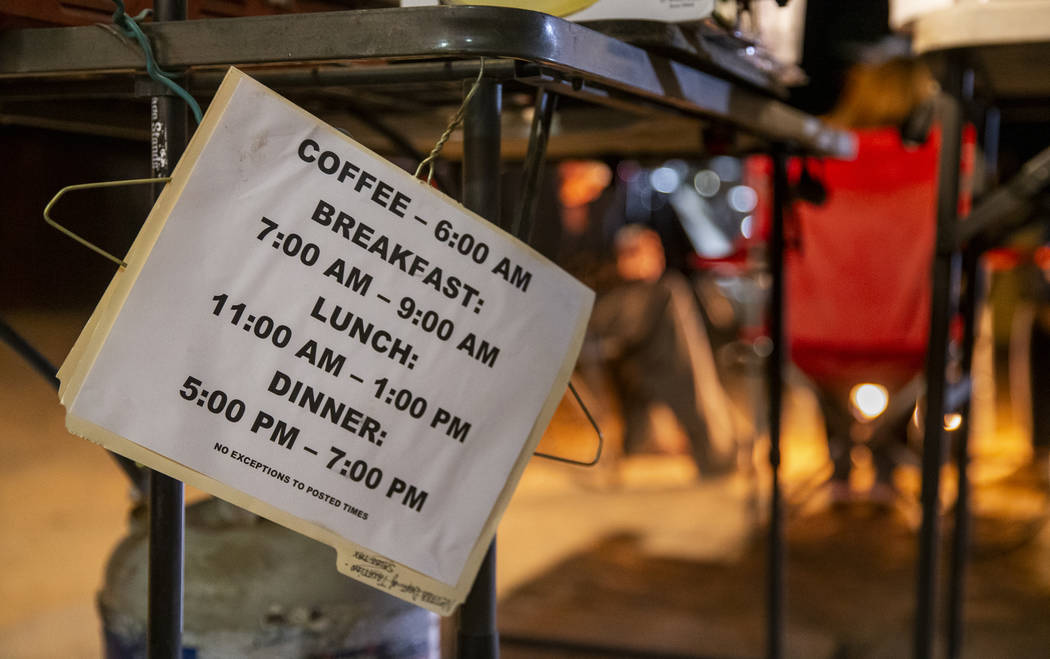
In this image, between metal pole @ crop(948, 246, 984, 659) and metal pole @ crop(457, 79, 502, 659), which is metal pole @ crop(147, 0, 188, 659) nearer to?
metal pole @ crop(457, 79, 502, 659)

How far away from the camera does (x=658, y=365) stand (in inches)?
186

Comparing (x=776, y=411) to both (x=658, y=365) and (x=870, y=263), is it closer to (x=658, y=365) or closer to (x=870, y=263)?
(x=870, y=263)

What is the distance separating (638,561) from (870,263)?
123cm

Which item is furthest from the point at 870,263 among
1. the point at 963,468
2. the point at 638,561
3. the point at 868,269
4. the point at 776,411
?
the point at 776,411

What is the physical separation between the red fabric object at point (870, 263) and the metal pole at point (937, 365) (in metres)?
1.37

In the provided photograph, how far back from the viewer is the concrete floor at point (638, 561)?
247 centimetres

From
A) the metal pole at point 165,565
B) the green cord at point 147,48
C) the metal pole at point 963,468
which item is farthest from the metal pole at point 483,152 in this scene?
the metal pole at point 963,468

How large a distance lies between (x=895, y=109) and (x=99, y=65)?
11.2 feet

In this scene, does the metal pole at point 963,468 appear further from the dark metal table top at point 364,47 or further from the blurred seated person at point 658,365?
the blurred seated person at point 658,365

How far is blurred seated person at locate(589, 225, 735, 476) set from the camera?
464cm

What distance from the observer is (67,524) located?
10.6ft

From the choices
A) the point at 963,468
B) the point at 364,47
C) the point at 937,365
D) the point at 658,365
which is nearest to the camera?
the point at 364,47

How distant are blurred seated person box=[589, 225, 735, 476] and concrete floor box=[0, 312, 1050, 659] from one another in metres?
0.34

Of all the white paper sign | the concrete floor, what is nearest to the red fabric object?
the concrete floor
